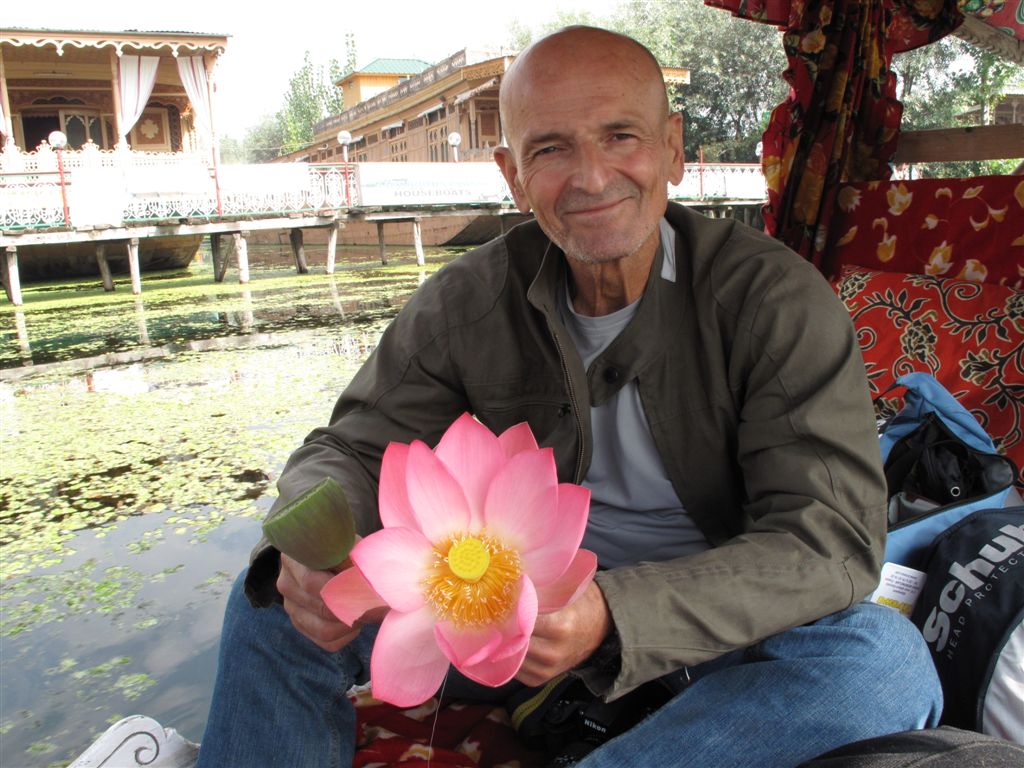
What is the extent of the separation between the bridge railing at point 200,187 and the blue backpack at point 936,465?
31.8 feet

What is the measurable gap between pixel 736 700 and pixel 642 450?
37 centimetres

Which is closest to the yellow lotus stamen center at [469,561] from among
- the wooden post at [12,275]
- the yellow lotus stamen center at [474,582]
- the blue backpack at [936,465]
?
the yellow lotus stamen center at [474,582]

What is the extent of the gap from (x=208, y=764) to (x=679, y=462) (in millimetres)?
733

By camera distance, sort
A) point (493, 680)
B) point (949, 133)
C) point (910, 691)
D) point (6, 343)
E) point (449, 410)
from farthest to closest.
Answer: point (6, 343) → point (949, 133) → point (449, 410) → point (910, 691) → point (493, 680)

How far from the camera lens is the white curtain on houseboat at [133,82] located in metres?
11.6

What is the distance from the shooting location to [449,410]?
4.50 ft

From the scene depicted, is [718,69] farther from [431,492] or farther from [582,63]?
[431,492]

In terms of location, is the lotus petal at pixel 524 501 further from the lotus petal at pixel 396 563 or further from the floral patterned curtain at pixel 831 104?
the floral patterned curtain at pixel 831 104

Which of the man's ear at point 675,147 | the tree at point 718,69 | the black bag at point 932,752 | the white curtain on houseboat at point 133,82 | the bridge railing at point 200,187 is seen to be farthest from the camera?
the tree at point 718,69

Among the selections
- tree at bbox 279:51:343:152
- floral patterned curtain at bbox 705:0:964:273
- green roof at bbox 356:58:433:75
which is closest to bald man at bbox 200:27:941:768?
floral patterned curtain at bbox 705:0:964:273

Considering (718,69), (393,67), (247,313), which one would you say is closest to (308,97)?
(393,67)

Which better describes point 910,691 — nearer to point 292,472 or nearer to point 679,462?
point 679,462

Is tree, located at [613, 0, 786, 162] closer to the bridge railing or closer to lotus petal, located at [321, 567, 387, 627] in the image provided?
the bridge railing

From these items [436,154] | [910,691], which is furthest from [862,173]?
[436,154]
